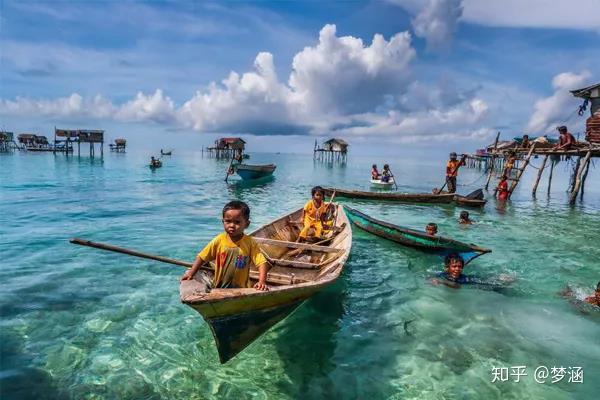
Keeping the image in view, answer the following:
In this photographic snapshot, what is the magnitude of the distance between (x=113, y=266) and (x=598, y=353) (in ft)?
33.2

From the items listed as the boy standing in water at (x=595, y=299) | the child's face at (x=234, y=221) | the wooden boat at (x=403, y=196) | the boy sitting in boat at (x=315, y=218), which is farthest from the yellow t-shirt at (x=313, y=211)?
the wooden boat at (x=403, y=196)

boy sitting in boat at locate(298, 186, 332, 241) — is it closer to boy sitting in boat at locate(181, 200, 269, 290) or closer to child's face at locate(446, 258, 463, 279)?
child's face at locate(446, 258, 463, 279)

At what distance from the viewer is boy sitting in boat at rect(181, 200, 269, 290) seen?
4.59m

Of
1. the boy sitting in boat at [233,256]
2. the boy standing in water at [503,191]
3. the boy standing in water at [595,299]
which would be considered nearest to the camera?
the boy sitting in boat at [233,256]

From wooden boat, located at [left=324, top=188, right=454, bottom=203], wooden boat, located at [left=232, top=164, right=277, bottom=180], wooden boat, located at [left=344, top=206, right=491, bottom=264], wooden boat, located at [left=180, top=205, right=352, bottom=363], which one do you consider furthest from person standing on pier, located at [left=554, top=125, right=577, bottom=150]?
wooden boat, located at [left=232, top=164, right=277, bottom=180]

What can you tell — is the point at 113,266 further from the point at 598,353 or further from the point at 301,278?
the point at 598,353

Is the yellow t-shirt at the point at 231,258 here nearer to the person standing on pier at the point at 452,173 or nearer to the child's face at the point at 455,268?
the child's face at the point at 455,268

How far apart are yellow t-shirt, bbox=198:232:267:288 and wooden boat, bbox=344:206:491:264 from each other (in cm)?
618

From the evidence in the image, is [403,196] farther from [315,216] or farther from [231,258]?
[231,258]

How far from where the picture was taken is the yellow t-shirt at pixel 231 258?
4.73 metres

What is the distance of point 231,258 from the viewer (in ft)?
15.6

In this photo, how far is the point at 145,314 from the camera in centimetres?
687

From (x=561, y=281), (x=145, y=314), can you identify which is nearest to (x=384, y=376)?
(x=145, y=314)

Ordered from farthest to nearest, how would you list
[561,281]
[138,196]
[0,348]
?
[138,196] < [561,281] < [0,348]
